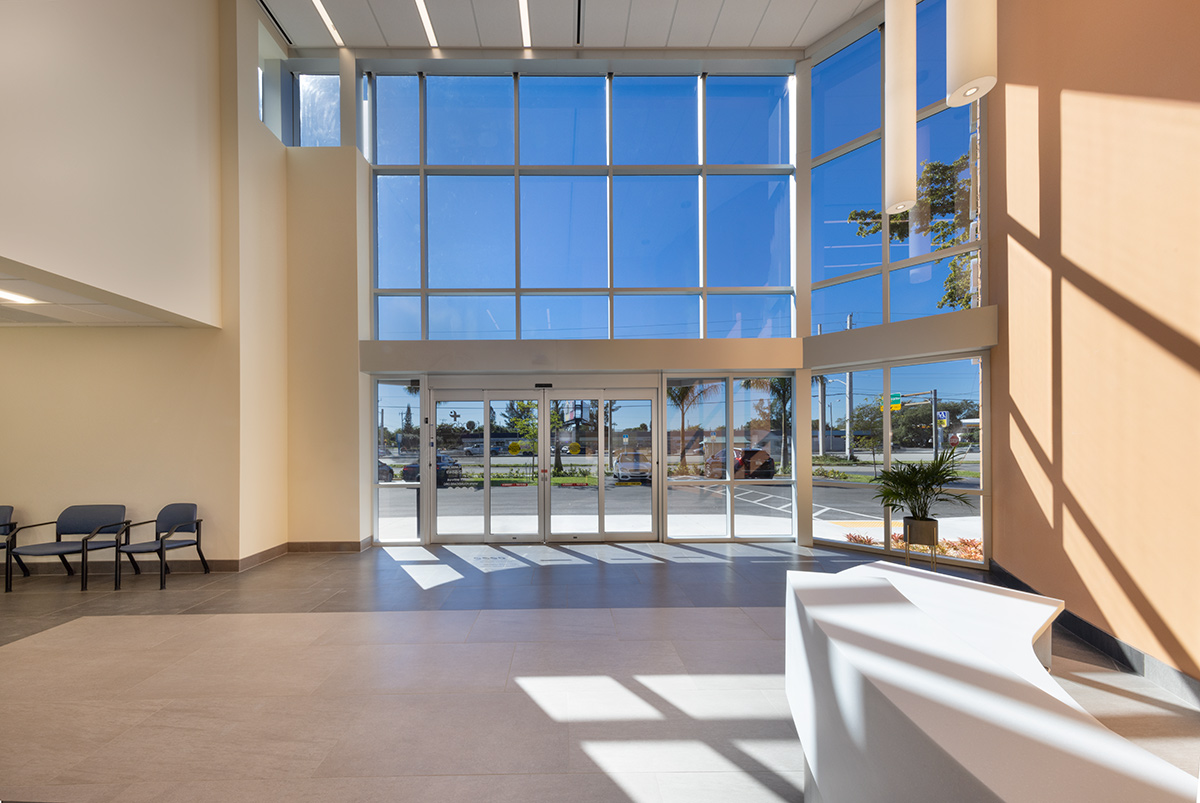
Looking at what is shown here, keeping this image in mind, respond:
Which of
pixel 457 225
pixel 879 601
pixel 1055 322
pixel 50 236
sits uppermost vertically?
pixel 457 225

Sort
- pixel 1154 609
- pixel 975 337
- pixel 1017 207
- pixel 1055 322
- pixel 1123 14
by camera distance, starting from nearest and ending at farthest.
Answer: pixel 1154 609, pixel 1123 14, pixel 1055 322, pixel 1017 207, pixel 975 337

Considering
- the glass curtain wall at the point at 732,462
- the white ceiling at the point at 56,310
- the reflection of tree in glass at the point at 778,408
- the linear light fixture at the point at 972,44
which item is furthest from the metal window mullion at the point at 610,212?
the linear light fixture at the point at 972,44

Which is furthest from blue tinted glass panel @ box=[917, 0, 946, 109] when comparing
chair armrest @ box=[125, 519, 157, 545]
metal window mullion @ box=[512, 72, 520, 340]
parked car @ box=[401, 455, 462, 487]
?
chair armrest @ box=[125, 519, 157, 545]

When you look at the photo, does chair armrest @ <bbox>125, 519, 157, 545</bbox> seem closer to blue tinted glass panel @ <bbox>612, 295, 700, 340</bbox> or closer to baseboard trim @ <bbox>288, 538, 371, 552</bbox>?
baseboard trim @ <bbox>288, 538, 371, 552</bbox>

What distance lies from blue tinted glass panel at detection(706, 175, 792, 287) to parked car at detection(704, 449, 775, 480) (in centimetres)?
264

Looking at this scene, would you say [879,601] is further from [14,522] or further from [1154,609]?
[14,522]

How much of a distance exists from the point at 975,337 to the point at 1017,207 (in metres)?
1.42

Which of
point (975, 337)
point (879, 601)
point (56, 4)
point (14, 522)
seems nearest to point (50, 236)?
point (56, 4)

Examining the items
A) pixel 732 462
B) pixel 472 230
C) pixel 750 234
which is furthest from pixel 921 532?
pixel 472 230

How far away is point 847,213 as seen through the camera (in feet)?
28.2

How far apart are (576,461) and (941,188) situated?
622cm

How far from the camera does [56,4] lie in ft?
16.4

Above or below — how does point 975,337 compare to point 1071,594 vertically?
above

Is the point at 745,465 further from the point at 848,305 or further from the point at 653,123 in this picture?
the point at 653,123
